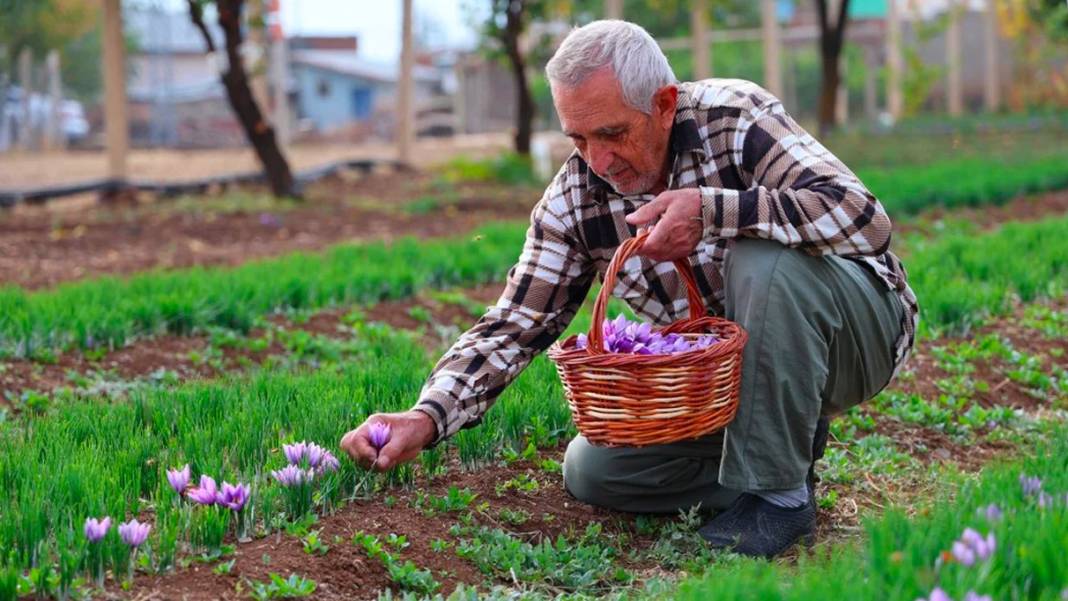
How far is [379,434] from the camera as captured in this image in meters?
3.06

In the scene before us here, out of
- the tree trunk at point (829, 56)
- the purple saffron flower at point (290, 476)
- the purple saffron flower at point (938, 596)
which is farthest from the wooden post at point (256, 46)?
the purple saffron flower at point (938, 596)

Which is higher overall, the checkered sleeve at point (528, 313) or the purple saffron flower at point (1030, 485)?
the checkered sleeve at point (528, 313)

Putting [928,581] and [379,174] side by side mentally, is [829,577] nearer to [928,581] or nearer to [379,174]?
[928,581]

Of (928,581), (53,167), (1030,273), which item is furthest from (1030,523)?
(53,167)

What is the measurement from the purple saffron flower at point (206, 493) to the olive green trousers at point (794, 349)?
1.10 metres

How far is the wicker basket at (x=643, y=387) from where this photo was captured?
Answer: 2.78 metres

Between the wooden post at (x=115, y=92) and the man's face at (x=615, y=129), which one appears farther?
the wooden post at (x=115, y=92)

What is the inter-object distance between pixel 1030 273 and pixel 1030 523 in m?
4.13

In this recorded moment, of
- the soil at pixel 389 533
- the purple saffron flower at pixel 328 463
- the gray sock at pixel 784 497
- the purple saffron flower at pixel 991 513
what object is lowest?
the soil at pixel 389 533

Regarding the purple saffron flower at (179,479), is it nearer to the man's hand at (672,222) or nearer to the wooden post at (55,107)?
the man's hand at (672,222)

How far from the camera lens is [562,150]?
Result: 17.7 m

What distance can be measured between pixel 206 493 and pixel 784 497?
1267mm

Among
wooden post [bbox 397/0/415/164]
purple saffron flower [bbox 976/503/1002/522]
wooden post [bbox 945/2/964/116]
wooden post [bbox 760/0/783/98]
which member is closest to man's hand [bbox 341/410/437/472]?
purple saffron flower [bbox 976/503/1002/522]

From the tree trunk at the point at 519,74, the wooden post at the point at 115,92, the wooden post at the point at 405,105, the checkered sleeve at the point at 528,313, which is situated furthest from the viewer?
the wooden post at the point at 405,105
